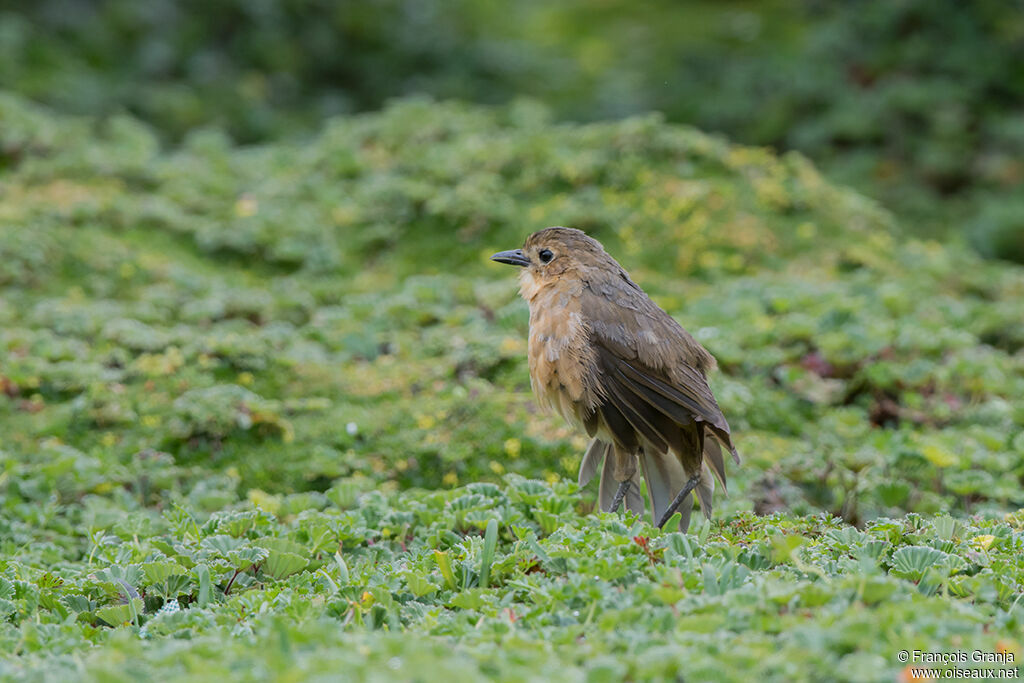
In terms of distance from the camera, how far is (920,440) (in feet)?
19.4

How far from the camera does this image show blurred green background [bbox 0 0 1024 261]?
11758 mm

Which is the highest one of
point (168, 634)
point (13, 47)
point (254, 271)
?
point (13, 47)

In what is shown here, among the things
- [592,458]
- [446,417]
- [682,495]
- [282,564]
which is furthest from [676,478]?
[282,564]

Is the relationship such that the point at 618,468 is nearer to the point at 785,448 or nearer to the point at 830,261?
the point at 785,448

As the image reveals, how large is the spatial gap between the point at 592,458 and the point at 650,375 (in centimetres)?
63

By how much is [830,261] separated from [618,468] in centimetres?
469

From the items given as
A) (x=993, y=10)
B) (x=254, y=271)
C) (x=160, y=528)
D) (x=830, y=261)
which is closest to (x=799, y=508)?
(x=160, y=528)

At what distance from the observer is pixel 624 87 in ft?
46.1

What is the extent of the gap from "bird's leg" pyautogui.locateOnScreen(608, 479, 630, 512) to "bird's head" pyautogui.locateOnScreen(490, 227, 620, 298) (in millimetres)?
999

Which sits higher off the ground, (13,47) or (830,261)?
(13,47)

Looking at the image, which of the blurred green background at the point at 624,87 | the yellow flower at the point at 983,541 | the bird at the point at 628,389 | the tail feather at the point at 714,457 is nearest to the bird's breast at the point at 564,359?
the bird at the point at 628,389

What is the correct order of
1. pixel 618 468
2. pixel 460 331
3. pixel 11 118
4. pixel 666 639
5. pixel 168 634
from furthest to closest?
pixel 11 118 < pixel 460 331 < pixel 618 468 < pixel 168 634 < pixel 666 639

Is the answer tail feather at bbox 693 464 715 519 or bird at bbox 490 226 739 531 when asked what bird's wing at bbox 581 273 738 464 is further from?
tail feather at bbox 693 464 715 519

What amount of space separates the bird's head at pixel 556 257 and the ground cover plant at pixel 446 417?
1.05 meters
